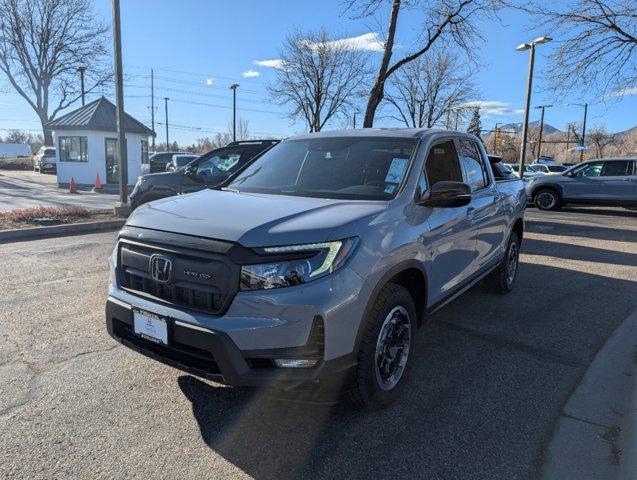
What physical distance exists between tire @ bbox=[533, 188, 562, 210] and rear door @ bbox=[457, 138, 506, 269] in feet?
44.5

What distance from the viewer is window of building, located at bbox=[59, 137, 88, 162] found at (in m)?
22.2

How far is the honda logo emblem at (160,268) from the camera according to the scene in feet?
9.18

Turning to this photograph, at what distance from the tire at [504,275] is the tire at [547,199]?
12770 millimetres

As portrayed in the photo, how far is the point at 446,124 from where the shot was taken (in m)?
33.6

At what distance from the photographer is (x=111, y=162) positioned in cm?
2266

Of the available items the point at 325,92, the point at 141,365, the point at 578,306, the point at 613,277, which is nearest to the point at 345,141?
the point at 141,365

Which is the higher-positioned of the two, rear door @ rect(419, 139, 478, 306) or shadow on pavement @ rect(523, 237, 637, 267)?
rear door @ rect(419, 139, 478, 306)

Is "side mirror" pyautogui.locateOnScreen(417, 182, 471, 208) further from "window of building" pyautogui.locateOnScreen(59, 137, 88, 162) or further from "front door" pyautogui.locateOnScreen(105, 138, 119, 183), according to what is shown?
"window of building" pyautogui.locateOnScreen(59, 137, 88, 162)

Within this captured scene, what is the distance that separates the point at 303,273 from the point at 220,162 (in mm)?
7680

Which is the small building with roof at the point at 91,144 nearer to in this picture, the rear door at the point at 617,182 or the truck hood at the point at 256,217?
the rear door at the point at 617,182

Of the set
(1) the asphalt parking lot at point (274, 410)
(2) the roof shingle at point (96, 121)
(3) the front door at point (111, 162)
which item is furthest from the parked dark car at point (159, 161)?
(1) the asphalt parking lot at point (274, 410)

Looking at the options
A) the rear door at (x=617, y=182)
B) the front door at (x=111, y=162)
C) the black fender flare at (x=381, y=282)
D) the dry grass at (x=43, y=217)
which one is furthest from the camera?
the front door at (x=111, y=162)

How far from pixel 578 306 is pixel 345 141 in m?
3.55

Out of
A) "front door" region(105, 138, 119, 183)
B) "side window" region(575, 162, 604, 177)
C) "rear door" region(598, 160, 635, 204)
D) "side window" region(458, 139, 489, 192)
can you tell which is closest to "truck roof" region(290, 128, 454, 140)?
"side window" region(458, 139, 489, 192)
